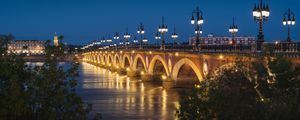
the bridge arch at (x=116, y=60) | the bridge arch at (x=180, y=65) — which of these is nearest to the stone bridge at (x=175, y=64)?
the bridge arch at (x=180, y=65)

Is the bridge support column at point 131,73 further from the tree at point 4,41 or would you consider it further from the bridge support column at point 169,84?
the tree at point 4,41

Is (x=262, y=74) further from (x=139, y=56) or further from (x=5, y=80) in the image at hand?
(x=139, y=56)

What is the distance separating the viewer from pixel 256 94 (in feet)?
53.6

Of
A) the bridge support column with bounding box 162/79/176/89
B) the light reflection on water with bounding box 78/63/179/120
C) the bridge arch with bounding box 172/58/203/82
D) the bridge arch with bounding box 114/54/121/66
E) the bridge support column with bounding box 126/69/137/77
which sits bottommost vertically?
the light reflection on water with bounding box 78/63/179/120

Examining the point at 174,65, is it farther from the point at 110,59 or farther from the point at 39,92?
the point at 110,59

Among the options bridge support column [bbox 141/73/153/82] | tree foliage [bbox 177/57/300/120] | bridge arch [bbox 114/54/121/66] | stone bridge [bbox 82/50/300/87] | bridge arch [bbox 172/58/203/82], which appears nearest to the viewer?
tree foliage [bbox 177/57/300/120]

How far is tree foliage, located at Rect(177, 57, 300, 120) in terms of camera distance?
14.7 metres

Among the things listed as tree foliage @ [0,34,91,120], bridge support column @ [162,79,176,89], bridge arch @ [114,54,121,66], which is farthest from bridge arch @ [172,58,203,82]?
bridge arch @ [114,54,121,66]

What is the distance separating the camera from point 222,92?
16.4 meters

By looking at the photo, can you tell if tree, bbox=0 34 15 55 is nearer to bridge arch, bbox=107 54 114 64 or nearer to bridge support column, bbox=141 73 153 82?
bridge support column, bbox=141 73 153 82

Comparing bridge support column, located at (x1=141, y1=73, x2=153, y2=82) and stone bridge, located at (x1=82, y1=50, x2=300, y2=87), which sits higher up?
stone bridge, located at (x1=82, y1=50, x2=300, y2=87)

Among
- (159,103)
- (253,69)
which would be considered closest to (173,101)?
(159,103)

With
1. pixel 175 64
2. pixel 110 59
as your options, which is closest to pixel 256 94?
pixel 175 64

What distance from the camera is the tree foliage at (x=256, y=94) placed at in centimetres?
1473
